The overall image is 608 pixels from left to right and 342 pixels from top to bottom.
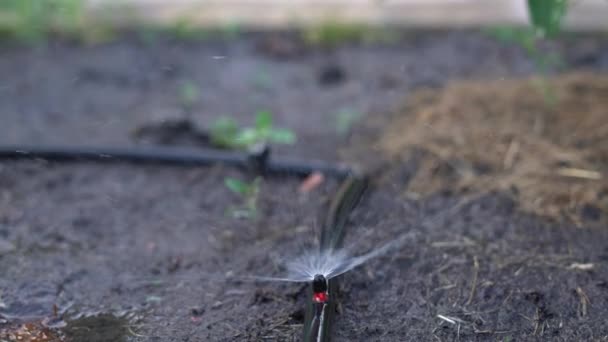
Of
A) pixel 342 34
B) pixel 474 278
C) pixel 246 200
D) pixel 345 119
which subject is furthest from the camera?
pixel 342 34

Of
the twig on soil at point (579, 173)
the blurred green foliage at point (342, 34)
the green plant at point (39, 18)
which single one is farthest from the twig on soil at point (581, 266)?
the green plant at point (39, 18)

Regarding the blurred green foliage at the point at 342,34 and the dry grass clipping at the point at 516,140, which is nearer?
the dry grass clipping at the point at 516,140

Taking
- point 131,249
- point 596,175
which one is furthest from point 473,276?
point 131,249

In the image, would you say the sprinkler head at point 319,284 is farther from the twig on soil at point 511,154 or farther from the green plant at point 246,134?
the twig on soil at point 511,154

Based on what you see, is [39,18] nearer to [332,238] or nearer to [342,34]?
[342,34]

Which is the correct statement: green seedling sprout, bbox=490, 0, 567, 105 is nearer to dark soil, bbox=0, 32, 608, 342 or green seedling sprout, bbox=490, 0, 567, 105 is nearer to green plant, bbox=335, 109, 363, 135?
dark soil, bbox=0, 32, 608, 342

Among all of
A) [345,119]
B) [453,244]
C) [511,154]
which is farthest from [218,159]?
[511,154]
